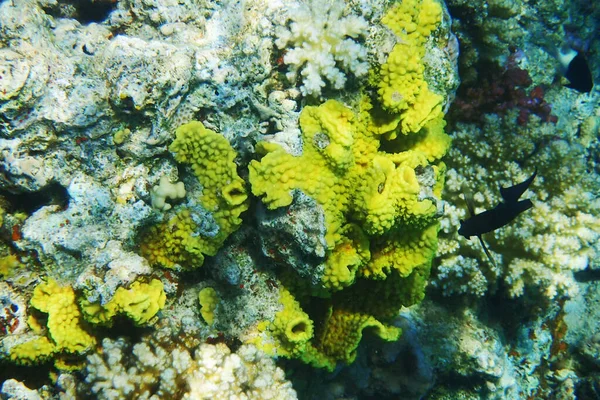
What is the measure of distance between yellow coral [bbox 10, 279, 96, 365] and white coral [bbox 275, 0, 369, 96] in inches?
79.7

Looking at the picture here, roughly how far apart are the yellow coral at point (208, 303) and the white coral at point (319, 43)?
153 cm

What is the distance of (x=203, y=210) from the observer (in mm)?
2730

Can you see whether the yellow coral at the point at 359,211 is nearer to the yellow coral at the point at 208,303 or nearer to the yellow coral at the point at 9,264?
the yellow coral at the point at 208,303

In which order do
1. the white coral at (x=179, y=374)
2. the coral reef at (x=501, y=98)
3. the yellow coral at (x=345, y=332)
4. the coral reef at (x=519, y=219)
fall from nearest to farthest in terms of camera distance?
1. the white coral at (x=179, y=374)
2. the yellow coral at (x=345, y=332)
3. the coral reef at (x=519, y=219)
4. the coral reef at (x=501, y=98)

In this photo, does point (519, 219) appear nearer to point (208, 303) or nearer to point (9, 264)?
point (208, 303)

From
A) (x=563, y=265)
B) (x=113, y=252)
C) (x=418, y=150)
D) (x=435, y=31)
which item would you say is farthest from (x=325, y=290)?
(x=563, y=265)

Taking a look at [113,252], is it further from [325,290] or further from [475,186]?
[475,186]

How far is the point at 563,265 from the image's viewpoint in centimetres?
425

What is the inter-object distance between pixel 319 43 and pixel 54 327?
8.02 ft

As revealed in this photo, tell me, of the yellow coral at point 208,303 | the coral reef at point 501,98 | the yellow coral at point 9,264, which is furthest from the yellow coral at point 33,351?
the coral reef at point 501,98

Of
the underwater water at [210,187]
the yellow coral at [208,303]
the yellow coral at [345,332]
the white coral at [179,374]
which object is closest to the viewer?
the underwater water at [210,187]

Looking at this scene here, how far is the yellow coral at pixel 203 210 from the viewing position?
2596mm

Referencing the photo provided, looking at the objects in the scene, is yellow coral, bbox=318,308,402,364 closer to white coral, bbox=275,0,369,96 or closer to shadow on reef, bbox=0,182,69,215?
white coral, bbox=275,0,369,96

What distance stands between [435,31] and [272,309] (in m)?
2.37
